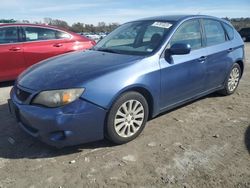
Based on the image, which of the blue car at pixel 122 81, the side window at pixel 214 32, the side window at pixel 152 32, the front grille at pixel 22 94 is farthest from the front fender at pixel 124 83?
the side window at pixel 214 32

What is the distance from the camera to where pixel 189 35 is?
15.7 ft

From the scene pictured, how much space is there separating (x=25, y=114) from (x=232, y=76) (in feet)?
13.1

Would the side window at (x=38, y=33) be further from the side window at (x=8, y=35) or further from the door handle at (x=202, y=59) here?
the door handle at (x=202, y=59)

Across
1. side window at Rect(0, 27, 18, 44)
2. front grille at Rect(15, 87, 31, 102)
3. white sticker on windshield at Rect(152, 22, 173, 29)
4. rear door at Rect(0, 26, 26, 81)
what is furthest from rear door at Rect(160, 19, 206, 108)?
side window at Rect(0, 27, 18, 44)

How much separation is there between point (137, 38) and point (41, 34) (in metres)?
3.37

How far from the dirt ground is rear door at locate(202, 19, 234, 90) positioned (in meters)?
0.83

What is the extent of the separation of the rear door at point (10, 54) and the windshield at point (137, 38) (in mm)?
2541

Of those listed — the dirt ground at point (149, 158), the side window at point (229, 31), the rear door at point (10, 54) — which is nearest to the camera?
the dirt ground at point (149, 158)

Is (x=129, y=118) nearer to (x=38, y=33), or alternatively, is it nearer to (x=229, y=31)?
(x=229, y=31)

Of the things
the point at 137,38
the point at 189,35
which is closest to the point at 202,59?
the point at 189,35

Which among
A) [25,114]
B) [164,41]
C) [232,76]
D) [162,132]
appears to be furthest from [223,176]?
[232,76]

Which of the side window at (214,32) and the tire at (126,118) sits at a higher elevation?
the side window at (214,32)

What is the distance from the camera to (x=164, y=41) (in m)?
4.30

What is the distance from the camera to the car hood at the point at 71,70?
3.55 metres
